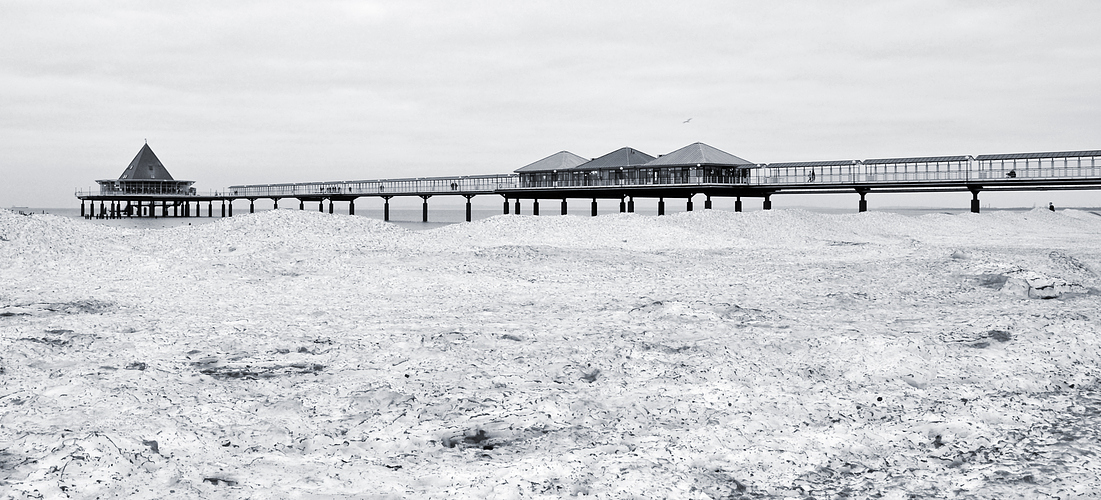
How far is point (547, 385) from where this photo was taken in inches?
304

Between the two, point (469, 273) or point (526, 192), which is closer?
point (469, 273)

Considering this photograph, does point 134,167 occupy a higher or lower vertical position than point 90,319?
higher

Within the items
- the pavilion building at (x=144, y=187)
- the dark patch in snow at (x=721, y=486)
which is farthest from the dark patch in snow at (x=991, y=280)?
the pavilion building at (x=144, y=187)

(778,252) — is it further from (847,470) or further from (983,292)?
(847,470)

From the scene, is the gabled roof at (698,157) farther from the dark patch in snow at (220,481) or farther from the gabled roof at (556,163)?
the dark patch in snow at (220,481)

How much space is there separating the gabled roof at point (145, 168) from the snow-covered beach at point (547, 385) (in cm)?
8511

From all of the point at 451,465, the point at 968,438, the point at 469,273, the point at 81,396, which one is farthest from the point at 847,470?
A: the point at 469,273

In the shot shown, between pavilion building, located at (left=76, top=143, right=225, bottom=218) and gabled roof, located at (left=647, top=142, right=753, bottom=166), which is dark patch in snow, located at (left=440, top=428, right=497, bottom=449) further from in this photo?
pavilion building, located at (left=76, top=143, right=225, bottom=218)

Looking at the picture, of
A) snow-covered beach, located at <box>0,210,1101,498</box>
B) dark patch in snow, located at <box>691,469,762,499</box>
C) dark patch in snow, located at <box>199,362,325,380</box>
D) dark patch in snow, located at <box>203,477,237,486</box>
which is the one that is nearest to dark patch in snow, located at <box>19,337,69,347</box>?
snow-covered beach, located at <box>0,210,1101,498</box>

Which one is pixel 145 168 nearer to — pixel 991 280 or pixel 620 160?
pixel 620 160

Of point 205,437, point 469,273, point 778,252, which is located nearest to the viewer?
point 205,437

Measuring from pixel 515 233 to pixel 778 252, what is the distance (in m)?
10.5

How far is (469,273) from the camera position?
17750mm

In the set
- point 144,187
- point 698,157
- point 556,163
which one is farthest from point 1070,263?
→ point 144,187
